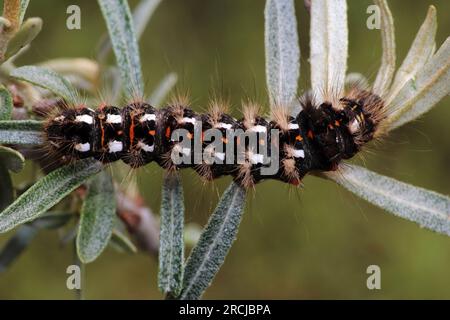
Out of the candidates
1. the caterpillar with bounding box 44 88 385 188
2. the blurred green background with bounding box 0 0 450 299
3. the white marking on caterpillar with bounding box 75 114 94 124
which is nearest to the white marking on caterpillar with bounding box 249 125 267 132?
the caterpillar with bounding box 44 88 385 188

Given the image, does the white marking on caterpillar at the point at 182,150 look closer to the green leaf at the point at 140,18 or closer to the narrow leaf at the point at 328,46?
the narrow leaf at the point at 328,46

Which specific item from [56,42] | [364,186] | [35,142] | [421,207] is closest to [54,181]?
[35,142]

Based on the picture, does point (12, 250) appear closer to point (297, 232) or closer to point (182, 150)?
A: point (182, 150)

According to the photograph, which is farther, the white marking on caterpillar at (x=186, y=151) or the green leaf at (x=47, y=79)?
the white marking on caterpillar at (x=186, y=151)

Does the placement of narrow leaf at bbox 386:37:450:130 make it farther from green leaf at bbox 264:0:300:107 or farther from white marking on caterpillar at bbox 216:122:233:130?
white marking on caterpillar at bbox 216:122:233:130

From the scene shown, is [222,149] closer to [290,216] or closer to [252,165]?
[252,165]

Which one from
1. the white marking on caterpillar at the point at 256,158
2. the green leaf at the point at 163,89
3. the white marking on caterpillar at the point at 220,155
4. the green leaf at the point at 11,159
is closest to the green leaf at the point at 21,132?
the green leaf at the point at 11,159
